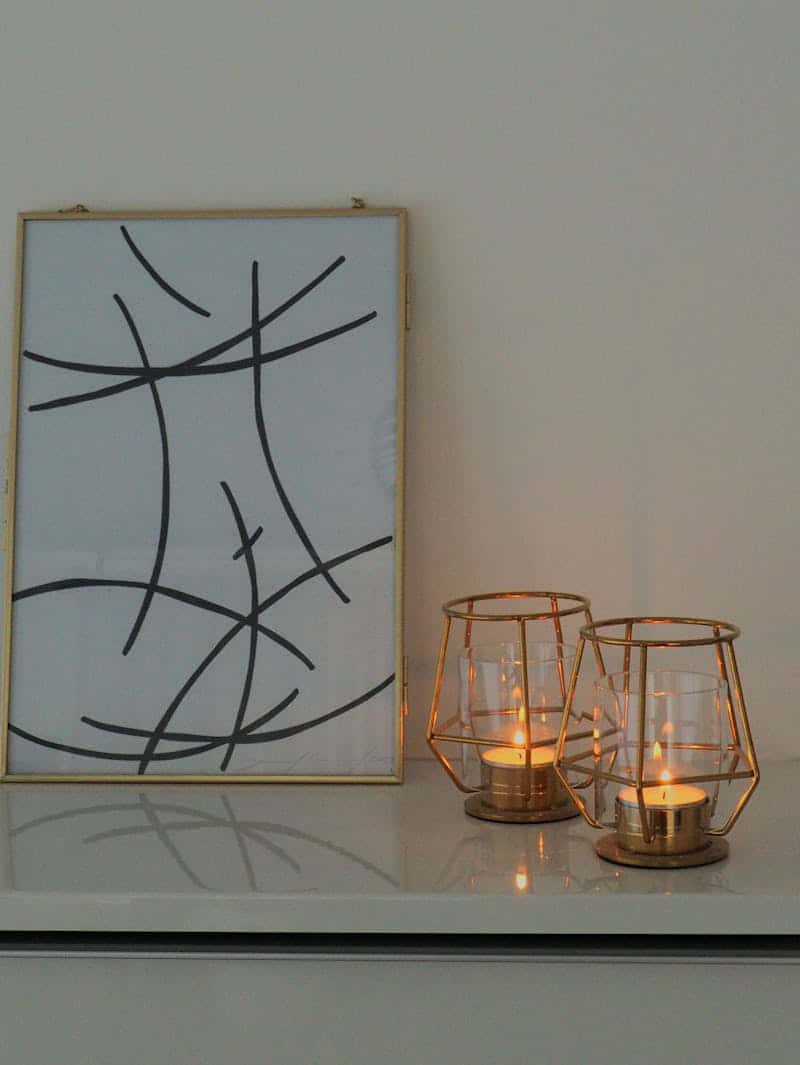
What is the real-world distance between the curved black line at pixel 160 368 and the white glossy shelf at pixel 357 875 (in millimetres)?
434

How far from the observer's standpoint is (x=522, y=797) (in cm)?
115

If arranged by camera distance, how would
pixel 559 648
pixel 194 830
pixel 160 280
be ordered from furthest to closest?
pixel 160 280
pixel 559 648
pixel 194 830

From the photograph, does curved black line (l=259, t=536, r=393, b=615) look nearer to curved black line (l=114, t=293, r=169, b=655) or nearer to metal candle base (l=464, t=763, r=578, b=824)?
curved black line (l=114, t=293, r=169, b=655)

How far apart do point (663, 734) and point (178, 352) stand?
2.16ft

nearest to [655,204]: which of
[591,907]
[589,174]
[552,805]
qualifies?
[589,174]

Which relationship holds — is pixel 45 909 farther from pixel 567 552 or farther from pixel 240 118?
pixel 240 118

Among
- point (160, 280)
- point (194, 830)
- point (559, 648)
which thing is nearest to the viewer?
point (194, 830)

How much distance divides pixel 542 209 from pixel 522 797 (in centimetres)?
63

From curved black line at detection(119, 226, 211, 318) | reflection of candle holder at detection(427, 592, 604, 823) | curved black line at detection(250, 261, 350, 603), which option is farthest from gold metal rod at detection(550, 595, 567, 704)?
curved black line at detection(119, 226, 211, 318)

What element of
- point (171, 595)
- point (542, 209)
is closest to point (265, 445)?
point (171, 595)

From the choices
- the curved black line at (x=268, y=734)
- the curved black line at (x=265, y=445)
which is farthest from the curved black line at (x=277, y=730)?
the curved black line at (x=265, y=445)

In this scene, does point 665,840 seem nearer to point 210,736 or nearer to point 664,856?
point 664,856

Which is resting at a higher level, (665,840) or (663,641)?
(663,641)

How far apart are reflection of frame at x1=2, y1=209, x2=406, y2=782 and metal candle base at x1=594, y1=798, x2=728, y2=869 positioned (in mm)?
305
